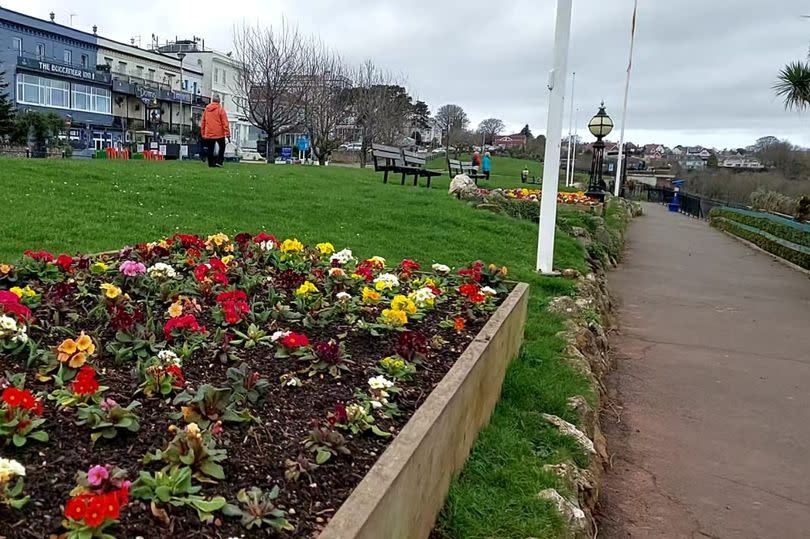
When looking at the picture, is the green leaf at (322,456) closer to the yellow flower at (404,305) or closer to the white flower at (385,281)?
the yellow flower at (404,305)

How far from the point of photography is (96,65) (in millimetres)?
56156

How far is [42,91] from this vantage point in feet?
159

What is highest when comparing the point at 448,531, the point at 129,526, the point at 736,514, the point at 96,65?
the point at 96,65

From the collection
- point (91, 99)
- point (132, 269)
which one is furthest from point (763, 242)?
point (91, 99)

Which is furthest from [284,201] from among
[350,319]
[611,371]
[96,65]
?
[96,65]

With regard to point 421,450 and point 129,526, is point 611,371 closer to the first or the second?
point 421,450

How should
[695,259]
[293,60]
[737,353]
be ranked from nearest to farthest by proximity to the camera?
[737,353] < [695,259] < [293,60]

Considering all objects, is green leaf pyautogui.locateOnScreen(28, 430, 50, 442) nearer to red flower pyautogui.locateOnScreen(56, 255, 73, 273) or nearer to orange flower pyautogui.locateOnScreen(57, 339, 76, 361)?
orange flower pyautogui.locateOnScreen(57, 339, 76, 361)

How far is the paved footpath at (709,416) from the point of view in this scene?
3.65m

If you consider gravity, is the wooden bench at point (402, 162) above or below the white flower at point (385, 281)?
above

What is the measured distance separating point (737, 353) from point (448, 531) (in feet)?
16.8

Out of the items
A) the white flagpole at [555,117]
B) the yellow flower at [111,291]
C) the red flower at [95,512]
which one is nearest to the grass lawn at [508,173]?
the white flagpole at [555,117]

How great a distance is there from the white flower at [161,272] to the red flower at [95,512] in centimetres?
252

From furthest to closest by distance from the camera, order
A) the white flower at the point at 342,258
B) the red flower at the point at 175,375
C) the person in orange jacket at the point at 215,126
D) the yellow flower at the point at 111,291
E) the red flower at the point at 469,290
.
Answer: the person in orange jacket at the point at 215,126
the white flower at the point at 342,258
the red flower at the point at 469,290
the yellow flower at the point at 111,291
the red flower at the point at 175,375
